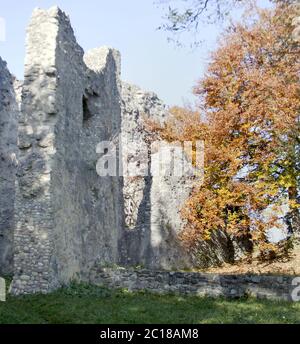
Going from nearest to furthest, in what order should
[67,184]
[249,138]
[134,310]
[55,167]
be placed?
1. [134,310]
2. [55,167]
3. [67,184]
4. [249,138]

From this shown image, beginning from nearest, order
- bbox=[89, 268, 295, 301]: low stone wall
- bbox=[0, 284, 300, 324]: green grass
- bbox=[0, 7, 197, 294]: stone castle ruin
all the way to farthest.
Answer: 1. bbox=[0, 284, 300, 324]: green grass
2. bbox=[0, 7, 197, 294]: stone castle ruin
3. bbox=[89, 268, 295, 301]: low stone wall

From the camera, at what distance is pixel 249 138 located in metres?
17.3

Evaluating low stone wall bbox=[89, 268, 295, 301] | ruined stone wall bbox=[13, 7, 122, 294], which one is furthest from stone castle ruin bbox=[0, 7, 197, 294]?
low stone wall bbox=[89, 268, 295, 301]

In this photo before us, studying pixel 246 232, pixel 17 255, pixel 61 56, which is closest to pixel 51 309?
pixel 17 255

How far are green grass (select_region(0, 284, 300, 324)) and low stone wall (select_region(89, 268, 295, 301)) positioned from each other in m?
0.59

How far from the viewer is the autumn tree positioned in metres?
16.8

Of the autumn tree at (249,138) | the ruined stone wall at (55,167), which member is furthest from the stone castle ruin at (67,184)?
the autumn tree at (249,138)

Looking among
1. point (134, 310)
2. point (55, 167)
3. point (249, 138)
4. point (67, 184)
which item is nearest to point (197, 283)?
point (134, 310)

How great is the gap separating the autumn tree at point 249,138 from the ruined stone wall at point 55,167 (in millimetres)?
4328

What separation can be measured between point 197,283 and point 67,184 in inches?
190

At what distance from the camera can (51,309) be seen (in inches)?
398

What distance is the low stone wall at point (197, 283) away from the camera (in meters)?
13.0

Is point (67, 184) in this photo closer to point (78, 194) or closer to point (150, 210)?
point (78, 194)

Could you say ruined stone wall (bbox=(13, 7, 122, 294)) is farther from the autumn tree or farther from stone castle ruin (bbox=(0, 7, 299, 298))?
the autumn tree
